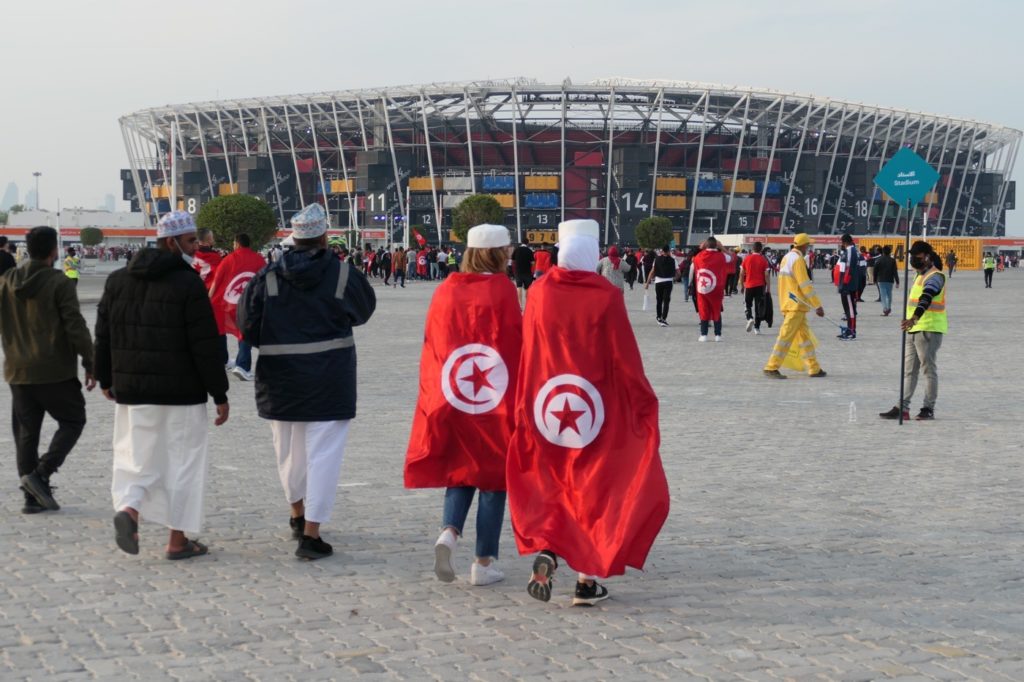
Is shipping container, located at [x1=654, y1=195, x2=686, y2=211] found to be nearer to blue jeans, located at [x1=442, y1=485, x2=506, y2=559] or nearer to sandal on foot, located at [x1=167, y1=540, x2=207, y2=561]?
sandal on foot, located at [x1=167, y1=540, x2=207, y2=561]

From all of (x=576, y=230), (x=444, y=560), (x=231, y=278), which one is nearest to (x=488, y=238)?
(x=576, y=230)

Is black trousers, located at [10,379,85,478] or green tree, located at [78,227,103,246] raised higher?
black trousers, located at [10,379,85,478]

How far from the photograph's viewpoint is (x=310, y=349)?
6.04m

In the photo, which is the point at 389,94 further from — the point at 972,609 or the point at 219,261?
the point at 972,609

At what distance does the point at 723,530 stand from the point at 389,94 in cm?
9364

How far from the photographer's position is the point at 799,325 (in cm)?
1468

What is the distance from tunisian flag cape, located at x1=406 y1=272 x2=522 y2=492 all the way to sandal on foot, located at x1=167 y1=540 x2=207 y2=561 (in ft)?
3.78

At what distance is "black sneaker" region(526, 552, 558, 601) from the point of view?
205 inches

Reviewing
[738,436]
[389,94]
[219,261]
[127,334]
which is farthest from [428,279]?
[127,334]

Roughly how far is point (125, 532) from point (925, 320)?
7.17 meters

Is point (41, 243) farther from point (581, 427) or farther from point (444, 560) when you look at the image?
point (581, 427)

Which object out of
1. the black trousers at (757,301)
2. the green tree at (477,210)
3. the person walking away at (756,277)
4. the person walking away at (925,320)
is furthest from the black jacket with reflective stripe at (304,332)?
the green tree at (477,210)

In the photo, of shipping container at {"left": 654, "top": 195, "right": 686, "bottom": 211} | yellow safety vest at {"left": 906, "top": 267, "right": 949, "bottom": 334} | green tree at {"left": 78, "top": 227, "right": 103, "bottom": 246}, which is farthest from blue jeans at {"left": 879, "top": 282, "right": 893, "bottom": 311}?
green tree at {"left": 78, "top": 227, "right": 103, "bottom": 246}

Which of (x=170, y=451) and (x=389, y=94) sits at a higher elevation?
(x=389, y=94)
